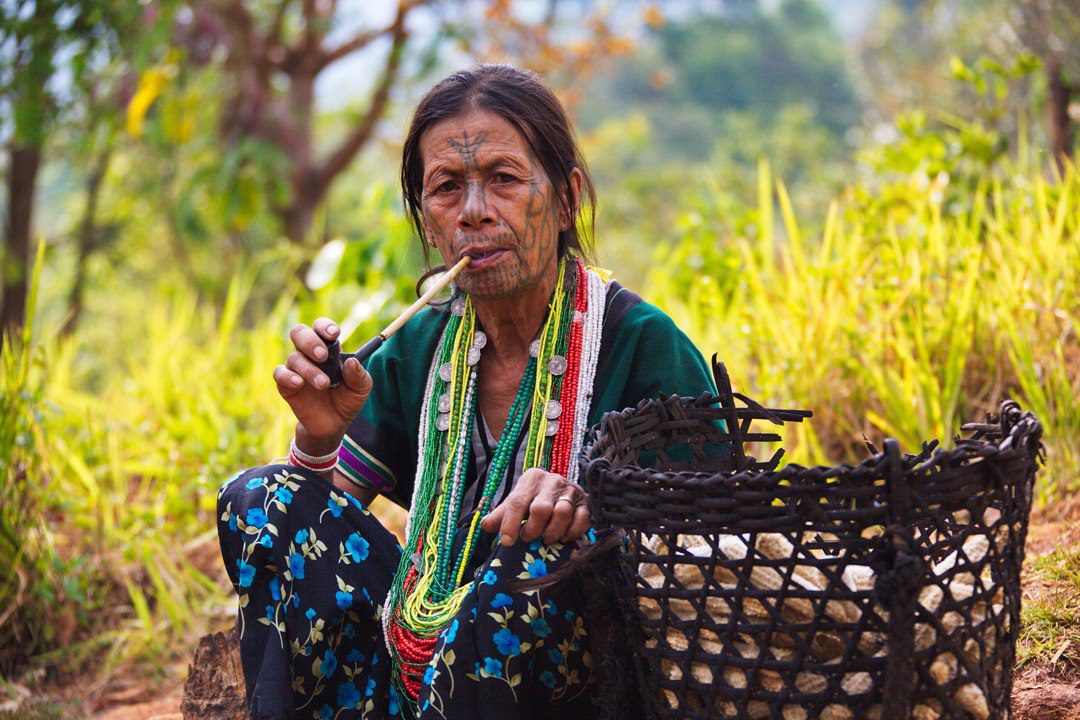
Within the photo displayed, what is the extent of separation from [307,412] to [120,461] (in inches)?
88.6

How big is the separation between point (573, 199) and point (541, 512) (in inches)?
29.8

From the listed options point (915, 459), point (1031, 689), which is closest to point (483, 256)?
point (915, 459)

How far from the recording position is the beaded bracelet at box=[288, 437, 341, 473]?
1841mm

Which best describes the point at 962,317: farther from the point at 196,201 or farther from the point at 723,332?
the point at 196,201

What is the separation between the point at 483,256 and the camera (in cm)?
187

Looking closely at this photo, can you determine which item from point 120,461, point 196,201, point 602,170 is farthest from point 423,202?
point 602,170

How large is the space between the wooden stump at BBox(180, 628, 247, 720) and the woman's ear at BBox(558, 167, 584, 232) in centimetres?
101

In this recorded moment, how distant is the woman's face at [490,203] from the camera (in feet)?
6.10

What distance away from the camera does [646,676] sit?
145cm

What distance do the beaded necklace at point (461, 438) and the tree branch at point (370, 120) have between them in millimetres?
6259

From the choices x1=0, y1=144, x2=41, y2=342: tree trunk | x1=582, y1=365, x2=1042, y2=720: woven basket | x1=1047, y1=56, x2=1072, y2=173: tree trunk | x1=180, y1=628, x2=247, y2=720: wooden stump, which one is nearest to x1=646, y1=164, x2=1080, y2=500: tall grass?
x1=1047, y1=56, x2=1072, y2=173: tree trunk

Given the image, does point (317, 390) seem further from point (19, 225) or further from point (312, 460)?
point (19, 225)

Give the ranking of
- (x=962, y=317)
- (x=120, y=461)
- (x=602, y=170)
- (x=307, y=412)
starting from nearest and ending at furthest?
(x=307, y=412) < (x=962, y=317) < (x=120, y=461) < (x=602, y=170)

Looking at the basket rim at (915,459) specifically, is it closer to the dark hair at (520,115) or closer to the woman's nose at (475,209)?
the woman's nose at (475,209)
